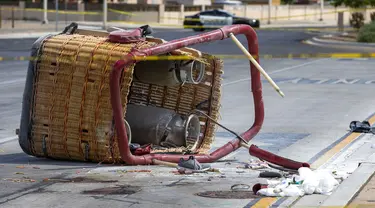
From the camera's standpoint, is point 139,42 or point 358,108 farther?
point 358,108

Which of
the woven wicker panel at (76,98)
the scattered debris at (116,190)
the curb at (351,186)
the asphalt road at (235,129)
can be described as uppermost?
the woven wicker panel at (76,98)

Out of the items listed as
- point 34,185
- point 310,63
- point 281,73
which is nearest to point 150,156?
point 34,185

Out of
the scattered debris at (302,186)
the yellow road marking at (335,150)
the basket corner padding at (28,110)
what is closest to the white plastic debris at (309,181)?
the scattered debris at (302,186)

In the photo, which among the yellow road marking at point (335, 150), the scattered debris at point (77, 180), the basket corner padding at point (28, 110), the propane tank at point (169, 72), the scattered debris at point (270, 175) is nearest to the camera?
the scattered debris at point (77, 180)

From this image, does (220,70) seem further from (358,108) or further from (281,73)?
(281,73)

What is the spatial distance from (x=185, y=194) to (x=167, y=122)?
3041mm

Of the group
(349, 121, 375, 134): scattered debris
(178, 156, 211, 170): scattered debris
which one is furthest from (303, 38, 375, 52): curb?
(178, 156, 211, 170): scattered debris

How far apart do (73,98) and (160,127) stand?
1370mm

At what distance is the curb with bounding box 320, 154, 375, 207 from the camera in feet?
31.7

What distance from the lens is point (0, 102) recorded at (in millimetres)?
20391

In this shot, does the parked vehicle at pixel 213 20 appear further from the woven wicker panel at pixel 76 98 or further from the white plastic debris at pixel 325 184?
the white plastic debris at pixel 325 184

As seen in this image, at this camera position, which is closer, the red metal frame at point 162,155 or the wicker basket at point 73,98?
the red metal frame at point 162,155

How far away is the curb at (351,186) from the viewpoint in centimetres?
966

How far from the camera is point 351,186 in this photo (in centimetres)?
1041
